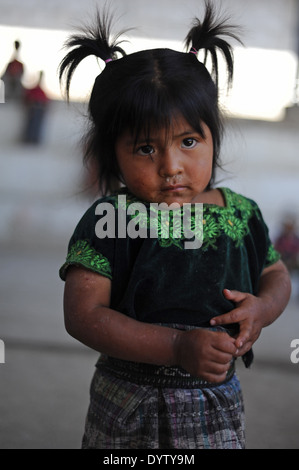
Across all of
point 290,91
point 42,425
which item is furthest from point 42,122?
point 42,425

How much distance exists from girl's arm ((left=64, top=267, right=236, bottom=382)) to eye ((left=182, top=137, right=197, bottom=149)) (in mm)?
269

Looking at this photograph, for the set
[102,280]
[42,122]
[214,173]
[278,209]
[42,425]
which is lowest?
[42,425]

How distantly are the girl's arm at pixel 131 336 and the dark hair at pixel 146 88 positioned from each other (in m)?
0.26

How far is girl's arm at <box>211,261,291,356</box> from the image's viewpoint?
1037 mm

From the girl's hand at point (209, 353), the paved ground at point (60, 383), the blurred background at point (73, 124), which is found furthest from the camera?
the blurred background at point (73, 124)

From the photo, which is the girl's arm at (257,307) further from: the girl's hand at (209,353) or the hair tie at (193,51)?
the hair tie at (193,51)

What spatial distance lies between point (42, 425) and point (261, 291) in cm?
88

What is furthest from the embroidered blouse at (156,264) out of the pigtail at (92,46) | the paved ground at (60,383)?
the paved ground at (60,383)

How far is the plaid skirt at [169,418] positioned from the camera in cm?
106

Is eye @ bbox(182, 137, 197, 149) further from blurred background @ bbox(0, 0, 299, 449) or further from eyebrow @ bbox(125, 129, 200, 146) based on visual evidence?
blurred background @ bbox(0, 0, 299, 449)

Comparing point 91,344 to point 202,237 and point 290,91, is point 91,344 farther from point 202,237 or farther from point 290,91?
point 290,91

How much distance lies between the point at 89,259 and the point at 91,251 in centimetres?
2

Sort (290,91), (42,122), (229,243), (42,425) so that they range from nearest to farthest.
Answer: (229,243) < (42,425) < (290,91) < (42,122)
